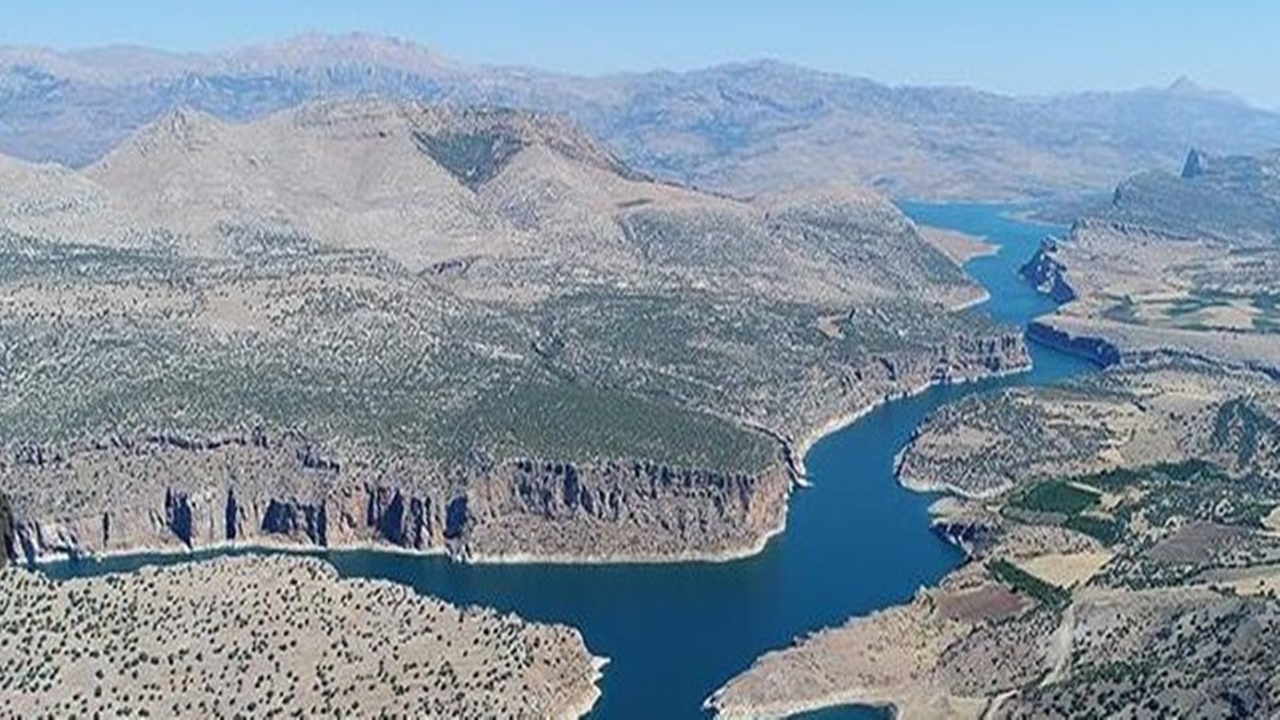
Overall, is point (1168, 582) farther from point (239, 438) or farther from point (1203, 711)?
point (239, 438)

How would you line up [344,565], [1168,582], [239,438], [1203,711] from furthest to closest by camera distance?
[239,438]
[344,565]
[1168,582]
[1203,711]

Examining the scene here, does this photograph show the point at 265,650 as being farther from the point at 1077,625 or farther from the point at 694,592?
the point at 1077,625

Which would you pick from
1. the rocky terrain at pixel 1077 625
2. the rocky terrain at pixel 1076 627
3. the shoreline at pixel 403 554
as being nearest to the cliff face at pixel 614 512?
the shoreline at pixel 403 554

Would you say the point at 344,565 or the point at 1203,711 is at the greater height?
the point at 1203,711

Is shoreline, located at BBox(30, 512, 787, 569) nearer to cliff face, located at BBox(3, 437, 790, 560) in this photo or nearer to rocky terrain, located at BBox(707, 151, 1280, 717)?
cliff face, located at BBox(3, 437, 790, 560)

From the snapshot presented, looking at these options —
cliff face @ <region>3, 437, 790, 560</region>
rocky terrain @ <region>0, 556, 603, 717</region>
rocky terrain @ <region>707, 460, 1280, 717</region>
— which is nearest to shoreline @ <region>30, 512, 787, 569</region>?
cliff face @ <region>3, 437, 790, 560</region>

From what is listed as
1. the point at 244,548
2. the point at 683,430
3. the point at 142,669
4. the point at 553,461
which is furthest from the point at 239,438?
the point at 142,669

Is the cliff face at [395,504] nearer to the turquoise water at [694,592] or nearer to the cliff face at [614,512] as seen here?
the cliff face at [614,512]
